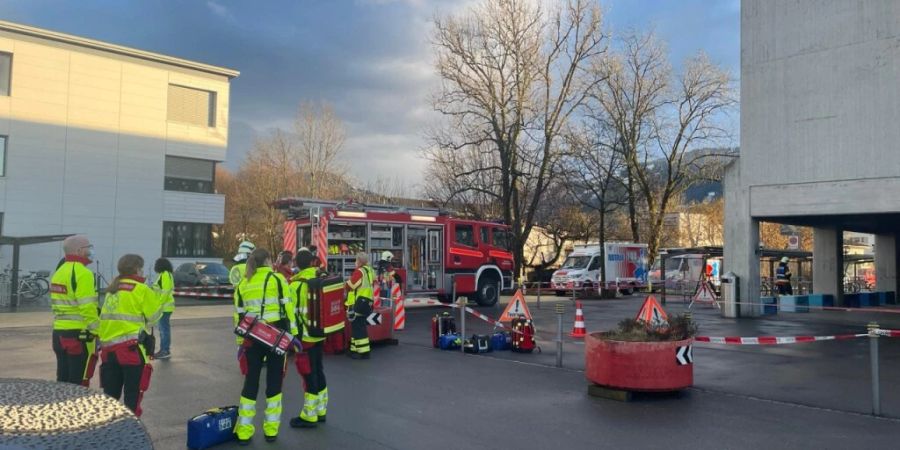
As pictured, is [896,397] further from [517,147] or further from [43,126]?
[43,126]

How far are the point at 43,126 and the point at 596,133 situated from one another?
27.8 metres

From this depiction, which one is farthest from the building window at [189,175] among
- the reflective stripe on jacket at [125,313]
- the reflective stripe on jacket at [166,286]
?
the reflective stripe on jacket at [125,313]

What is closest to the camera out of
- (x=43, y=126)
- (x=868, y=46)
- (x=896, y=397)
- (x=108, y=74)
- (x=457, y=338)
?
(x=896, y=397)

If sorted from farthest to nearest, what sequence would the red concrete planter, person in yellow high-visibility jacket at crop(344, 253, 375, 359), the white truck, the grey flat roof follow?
the white truck → the grey flat roof → person in yellow high-visibility jacket at crop(344, 253, 375, 359) → the red concrete planter

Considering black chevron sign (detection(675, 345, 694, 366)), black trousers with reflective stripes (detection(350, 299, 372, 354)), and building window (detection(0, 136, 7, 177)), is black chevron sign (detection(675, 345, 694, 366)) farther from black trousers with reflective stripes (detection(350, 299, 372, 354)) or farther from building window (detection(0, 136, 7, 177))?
building window (detection(0, 136, 7, 177))

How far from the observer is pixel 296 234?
20953mm

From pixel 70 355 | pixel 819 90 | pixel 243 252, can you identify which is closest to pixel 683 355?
pixel 243 252

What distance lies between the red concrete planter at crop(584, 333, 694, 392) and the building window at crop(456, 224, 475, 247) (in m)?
14.8

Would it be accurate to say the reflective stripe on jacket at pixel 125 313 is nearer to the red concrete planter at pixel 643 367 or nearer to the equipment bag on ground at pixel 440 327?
the red concrete planter at pixel 643 367

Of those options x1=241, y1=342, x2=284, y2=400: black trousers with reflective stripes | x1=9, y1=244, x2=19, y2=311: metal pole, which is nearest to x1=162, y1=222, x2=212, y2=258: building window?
x1=9, y1=244, x2=19, y2=311: metal pole

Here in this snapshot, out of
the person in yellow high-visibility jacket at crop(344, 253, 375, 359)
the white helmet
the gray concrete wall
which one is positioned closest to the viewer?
the white helmet

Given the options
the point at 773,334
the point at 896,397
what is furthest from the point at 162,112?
the point at 896,397

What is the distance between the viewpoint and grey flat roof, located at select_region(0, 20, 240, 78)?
30.0 m

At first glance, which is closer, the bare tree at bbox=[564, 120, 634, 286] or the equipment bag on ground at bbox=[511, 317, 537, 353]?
the equipment bag on ground at bbox=[511, 317, 537, 353]
